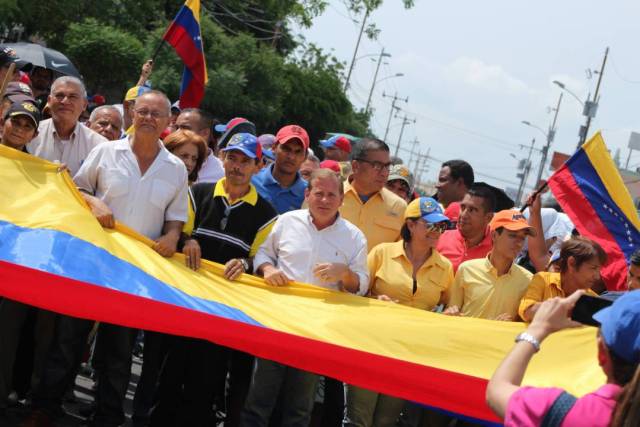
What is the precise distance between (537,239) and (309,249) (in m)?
2.03

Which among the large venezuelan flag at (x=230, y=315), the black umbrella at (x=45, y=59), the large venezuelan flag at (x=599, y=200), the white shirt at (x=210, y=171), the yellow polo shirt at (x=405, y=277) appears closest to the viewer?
the large venezuelan flag at (x=230, y=315)

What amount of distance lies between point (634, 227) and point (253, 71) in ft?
91.2

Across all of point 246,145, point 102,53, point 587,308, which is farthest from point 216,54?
point 587,308

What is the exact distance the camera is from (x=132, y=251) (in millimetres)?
5625

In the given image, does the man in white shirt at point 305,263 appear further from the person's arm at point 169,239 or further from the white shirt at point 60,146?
the white shirt at point 60,146

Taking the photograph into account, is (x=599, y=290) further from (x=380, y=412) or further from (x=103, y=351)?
(x=103, y=351)

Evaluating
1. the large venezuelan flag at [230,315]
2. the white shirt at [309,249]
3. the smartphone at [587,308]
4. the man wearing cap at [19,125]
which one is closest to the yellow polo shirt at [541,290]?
the large venezuelan flag at [230,315]

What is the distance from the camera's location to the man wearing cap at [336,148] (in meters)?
10.7

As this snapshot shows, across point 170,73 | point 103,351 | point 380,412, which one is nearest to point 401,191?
point 380,412

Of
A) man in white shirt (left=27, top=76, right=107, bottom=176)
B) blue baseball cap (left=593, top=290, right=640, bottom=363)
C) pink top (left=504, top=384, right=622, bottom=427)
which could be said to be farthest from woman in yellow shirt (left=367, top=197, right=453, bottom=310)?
blue baseball cap (left=593, top=290, right=640, bottom=363)

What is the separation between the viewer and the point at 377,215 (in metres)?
7.13

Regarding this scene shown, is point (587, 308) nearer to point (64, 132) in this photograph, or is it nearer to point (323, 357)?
point (323, 357)

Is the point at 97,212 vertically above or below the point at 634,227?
below

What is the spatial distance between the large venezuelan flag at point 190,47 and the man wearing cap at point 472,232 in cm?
386
